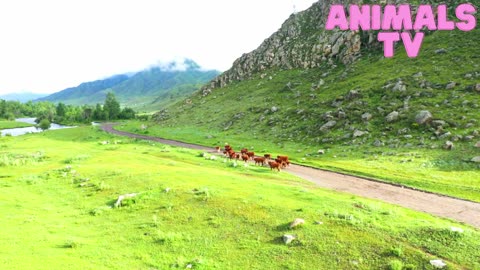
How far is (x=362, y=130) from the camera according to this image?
57750 mm

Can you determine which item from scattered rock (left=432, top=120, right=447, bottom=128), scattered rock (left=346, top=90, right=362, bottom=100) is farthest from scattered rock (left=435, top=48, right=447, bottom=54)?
scattered rock (left=432, top=120, right=447, bottom=128)

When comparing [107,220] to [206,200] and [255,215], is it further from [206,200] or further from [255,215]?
[255,215]

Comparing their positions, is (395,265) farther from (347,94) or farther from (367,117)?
(347,94)

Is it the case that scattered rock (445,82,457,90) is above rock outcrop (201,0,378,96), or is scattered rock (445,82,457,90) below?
below

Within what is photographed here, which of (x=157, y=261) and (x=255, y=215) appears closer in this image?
(x=157, y=261)

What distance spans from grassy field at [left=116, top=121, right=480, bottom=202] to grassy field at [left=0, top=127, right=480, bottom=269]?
10111mm

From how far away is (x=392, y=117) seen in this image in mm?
57500

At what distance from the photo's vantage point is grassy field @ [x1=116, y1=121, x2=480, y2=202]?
34.1 meters

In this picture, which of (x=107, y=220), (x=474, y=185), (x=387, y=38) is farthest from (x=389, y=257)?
(x=387, y=38)

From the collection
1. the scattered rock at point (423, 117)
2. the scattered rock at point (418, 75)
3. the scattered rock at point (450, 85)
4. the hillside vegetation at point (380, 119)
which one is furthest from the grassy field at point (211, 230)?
the scattered rock at point (418, 75)

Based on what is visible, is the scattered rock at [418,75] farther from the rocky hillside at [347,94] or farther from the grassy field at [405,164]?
the grassy field at [405,164]

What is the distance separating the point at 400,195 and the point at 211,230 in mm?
20177

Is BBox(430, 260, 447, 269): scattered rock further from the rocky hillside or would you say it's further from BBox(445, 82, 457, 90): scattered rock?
BBox(445, 82, 457, 90): scattered rock

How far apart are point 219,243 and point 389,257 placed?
9.75 meters
